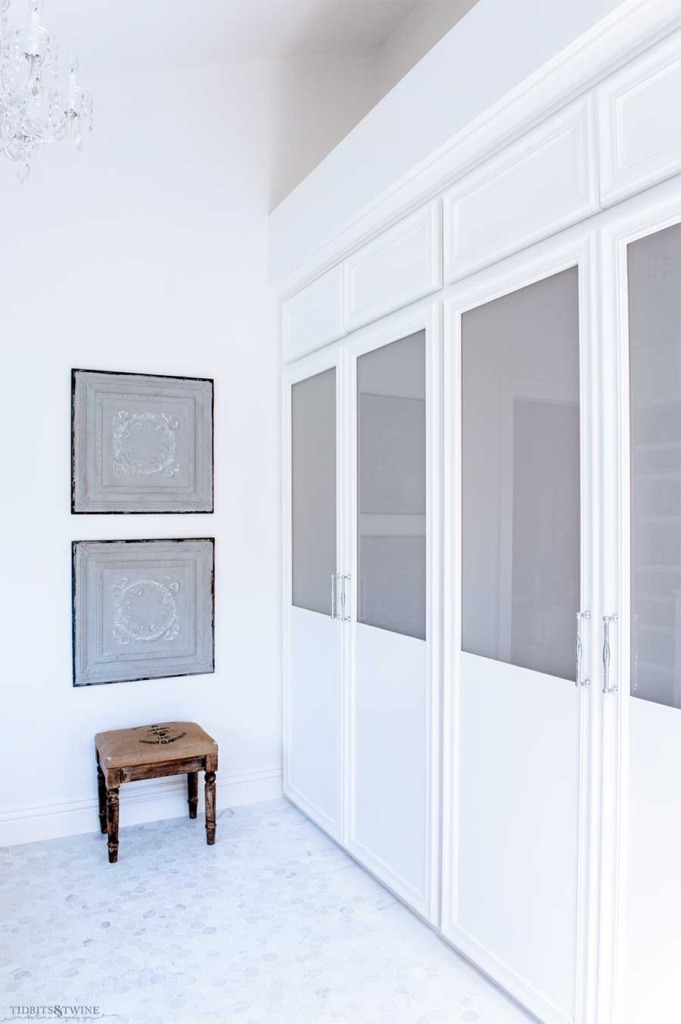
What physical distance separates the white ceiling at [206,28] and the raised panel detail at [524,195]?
4.50 ft

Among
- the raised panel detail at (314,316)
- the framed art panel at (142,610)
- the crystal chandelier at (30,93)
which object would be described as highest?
the crystal chandelier at (30,93)

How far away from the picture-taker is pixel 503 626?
6.69ft

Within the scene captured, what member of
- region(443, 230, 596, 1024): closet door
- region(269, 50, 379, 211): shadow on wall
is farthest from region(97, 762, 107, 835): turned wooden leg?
region(269, 50, 379, 211): shadow on wall

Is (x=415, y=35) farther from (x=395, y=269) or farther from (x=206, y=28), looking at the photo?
(x=395, y=269)

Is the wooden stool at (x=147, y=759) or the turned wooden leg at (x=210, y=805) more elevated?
the wooden stool at (x=147, y=759)

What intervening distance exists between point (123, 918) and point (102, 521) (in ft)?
4.90

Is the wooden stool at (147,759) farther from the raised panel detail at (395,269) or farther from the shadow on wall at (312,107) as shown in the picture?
the shadow on wall at (312,107)

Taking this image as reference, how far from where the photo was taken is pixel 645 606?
5.34 ft

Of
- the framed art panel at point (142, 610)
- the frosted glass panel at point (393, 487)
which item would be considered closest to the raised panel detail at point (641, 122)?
the frosted glass panel at point (393, 487)

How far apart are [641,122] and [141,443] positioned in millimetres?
2242

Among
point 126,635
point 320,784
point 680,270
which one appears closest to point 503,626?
point 680,270

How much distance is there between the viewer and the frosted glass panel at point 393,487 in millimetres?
2420

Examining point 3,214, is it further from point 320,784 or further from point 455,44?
point 320,784

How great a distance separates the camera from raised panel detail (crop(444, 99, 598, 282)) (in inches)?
69.4
